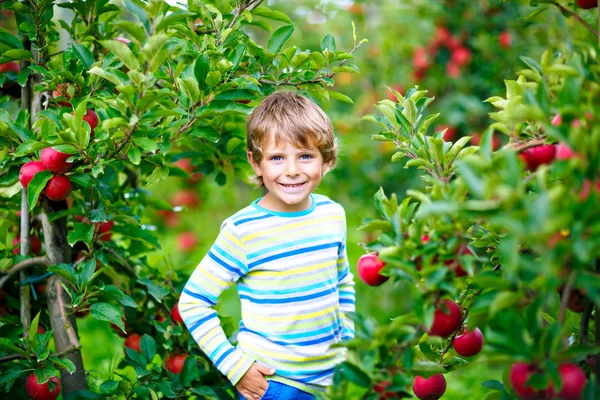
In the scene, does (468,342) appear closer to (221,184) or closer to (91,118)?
(221,184)

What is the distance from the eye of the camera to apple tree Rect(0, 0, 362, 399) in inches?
60.4

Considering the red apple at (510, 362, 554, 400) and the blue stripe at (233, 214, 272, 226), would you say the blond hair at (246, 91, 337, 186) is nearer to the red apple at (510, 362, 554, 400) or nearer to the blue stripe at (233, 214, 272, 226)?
the blue stripe at (233, 214, 272, 226)

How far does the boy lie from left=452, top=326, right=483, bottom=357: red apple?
0.95ft

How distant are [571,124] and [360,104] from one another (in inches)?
141

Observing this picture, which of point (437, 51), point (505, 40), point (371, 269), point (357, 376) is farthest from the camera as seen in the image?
point (437, 51)

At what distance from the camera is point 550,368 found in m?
1.04

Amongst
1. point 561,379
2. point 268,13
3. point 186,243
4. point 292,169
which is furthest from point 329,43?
point 186,243

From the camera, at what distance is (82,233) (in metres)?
1.75

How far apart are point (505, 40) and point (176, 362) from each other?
269 centimetres

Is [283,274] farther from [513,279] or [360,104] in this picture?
[360,104]

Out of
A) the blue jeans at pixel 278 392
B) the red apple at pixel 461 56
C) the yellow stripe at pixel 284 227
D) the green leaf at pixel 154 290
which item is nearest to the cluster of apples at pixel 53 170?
the green leaf at pixel 154 290

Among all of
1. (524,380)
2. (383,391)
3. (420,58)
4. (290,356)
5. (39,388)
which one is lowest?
(39,388)

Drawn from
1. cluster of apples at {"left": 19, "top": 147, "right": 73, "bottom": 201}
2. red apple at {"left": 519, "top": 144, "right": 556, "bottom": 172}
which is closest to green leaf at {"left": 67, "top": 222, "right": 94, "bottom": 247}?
cluster of apples at {"left": 19, "top": 147, "right": 73, "bottom": 201}

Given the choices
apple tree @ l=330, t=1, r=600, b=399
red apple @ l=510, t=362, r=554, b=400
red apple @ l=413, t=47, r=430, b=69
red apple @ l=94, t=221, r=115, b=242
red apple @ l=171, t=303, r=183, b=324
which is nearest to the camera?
apple tree @ l=330, t=1, r=600, b=399
